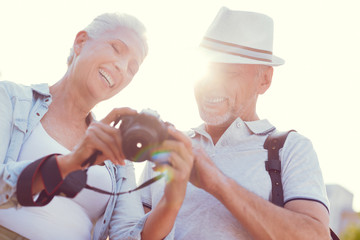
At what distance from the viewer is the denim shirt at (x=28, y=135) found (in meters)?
3.09

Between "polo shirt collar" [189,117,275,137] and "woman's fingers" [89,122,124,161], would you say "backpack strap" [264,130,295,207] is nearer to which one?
"polo shirt collar" [189,117,275,137]

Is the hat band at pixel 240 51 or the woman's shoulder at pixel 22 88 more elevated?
the hat band at pixel 240 51

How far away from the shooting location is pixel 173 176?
2551 millimetres

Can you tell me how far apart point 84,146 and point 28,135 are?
35.6 inches

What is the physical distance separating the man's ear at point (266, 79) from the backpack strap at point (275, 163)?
0.76 metres

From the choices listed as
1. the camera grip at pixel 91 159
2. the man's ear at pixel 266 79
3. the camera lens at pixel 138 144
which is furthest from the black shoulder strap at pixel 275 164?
the camera grip at pixel 91 159

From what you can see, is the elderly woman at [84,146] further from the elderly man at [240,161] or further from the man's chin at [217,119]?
the man's chin at [217,119]

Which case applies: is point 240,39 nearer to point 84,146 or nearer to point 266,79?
point 266,79

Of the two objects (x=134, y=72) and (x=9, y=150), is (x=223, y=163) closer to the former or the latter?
(x=134, y=72)

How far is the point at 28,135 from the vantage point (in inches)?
128

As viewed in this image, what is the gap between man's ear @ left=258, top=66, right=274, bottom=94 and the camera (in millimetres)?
4098

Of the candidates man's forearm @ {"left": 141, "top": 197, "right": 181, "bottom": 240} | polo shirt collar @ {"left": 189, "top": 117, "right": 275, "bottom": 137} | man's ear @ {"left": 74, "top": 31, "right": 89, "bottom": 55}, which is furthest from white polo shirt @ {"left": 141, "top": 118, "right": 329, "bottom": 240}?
man's ear @ {"left": 74, "top": 31, "right": 89, "bottom": 55}

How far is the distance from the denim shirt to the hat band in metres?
1.34

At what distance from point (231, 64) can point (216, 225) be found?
147 cm
